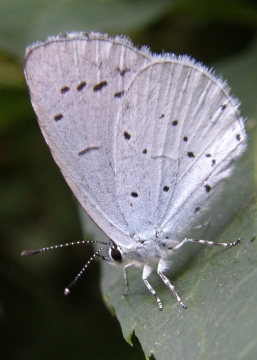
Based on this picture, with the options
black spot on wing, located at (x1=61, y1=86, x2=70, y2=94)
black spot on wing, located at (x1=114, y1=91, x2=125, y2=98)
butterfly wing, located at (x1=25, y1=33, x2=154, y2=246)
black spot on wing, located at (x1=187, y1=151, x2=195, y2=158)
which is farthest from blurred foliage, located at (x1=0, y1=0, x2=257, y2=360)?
black spot on wing, located at (x1=61, y1=86, x2=70, y2=94)

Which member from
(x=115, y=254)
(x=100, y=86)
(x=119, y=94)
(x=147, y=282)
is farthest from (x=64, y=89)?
(x=147, y=282)

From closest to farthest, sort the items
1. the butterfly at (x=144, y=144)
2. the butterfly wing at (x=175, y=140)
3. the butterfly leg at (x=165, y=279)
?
the butterfly leg at (x=165, y=279)
the butterfly at (x=144, y=144)
the butterfly wing at (x=175, y=140)

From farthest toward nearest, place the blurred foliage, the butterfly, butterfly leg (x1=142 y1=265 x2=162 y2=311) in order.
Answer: the blurred foliage, the butterfly, butterfly leg (x1=142 y1=265 x2=162 y2=311)

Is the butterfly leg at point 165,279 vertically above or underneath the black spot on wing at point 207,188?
underneath

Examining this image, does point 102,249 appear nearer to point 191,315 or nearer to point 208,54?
point 191,315

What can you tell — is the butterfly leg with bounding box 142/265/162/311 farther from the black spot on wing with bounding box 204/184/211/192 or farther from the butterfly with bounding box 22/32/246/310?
the black spot on wing with bounding box 204/184/211/192

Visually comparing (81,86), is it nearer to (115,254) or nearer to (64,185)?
(115,254)

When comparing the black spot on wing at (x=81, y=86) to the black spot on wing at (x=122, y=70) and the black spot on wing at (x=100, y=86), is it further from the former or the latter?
the black spot on wing at (x=122, y=70)

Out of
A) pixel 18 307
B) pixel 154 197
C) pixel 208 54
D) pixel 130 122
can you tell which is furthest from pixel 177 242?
pixel 208 54

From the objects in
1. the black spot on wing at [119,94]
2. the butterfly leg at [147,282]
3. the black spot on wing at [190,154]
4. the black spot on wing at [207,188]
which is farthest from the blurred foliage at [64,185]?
the black spot on wing at [119,94]
